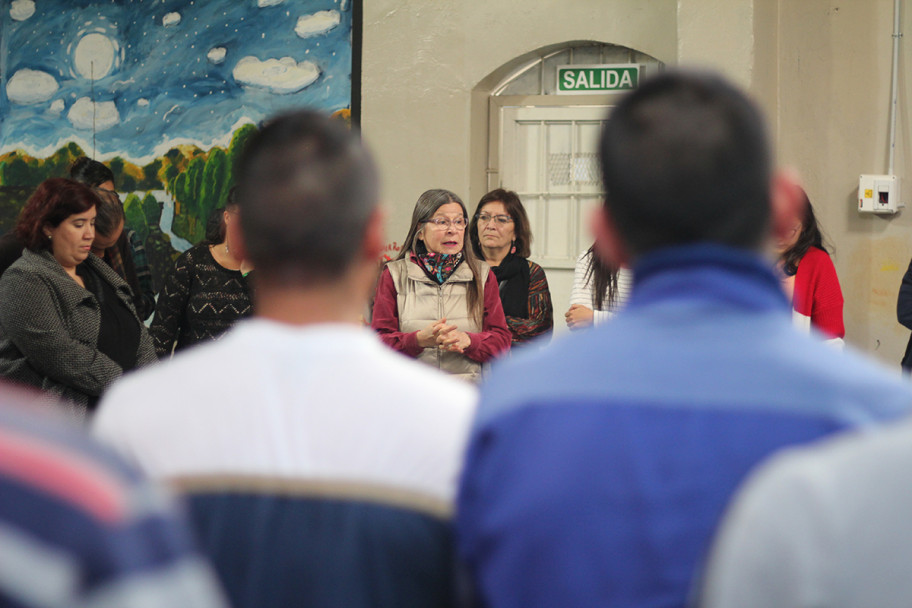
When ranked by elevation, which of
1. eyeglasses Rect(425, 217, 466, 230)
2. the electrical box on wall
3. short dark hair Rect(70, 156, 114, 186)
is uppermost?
short dark hair Rect(70, 156, 114, 186)

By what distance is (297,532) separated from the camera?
129 centimetres

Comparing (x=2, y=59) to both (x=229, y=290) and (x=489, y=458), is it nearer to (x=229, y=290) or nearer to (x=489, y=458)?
(x=229, y=290)

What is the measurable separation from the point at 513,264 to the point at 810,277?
1577mm

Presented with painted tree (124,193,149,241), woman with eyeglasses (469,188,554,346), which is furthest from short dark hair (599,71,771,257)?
painted tree (124,193,149,241)

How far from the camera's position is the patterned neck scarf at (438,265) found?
4500 millimetres

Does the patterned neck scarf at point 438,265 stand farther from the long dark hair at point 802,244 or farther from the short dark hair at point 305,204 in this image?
the short dark hair at point 305,204

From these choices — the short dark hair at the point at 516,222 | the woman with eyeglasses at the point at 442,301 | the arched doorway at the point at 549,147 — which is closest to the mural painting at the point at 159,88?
the arched doorway at the point at 549,147

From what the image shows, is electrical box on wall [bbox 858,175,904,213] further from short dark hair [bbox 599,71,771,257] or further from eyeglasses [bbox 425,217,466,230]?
short dark hair [bbox 599,71,771,257]

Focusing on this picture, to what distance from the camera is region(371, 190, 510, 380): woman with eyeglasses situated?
4457 mm

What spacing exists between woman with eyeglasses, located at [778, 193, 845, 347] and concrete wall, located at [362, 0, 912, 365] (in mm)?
1969

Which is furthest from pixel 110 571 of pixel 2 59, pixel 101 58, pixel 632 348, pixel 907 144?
pixel 2 59

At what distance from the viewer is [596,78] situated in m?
7.83

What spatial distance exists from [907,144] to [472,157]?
10.1ft

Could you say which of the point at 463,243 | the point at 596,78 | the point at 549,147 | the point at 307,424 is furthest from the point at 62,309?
the point at 596,78
